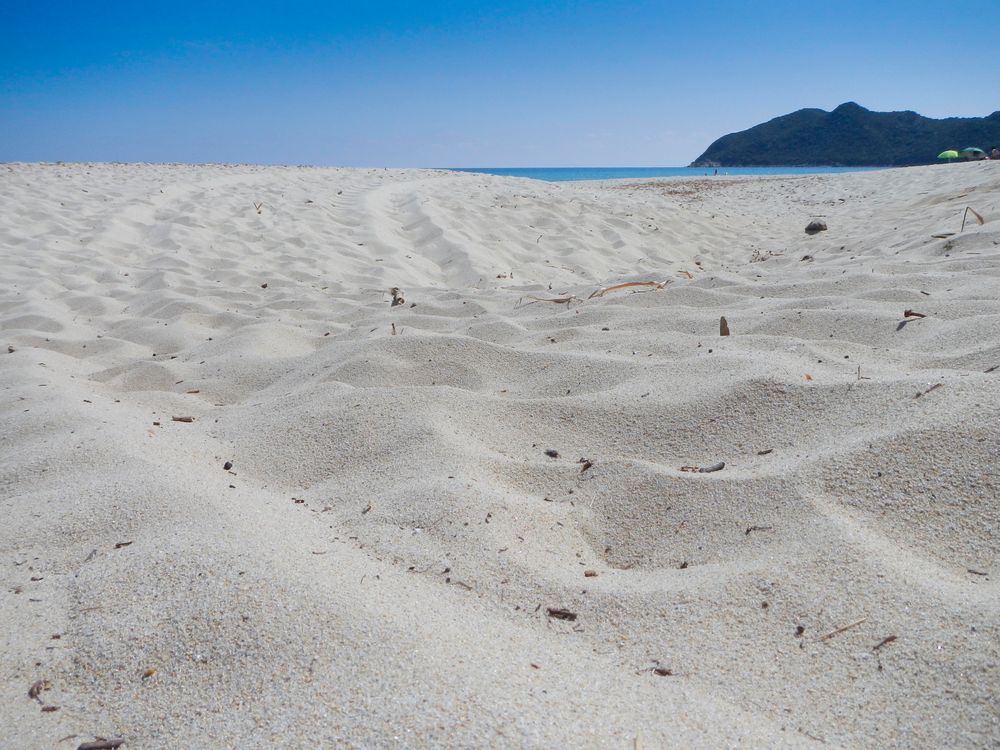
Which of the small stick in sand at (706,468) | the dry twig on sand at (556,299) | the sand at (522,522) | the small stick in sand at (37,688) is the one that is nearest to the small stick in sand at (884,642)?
the sand at (522,522)

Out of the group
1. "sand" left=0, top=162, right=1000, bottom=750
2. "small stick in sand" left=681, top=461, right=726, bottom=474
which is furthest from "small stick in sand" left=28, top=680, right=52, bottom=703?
"small stick in sand" left=681, top=461, right=726, bottom=474

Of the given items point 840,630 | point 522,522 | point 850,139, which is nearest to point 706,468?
point 522,522

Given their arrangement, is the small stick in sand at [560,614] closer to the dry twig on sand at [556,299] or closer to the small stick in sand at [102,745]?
the small stick in sand at [102,745]

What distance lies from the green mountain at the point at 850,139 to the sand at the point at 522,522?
48856 millimetres

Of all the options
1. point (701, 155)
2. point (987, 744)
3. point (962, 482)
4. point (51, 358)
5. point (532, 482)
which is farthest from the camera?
point (701, 155)

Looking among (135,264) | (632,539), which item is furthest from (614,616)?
(135,264)

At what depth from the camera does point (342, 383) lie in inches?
94.7

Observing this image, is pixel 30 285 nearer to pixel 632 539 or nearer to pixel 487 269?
pixel 487 269

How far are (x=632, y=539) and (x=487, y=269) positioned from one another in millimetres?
3683

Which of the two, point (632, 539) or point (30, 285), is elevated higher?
point (30, 285)

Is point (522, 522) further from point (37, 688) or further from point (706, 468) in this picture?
point (37, 688)

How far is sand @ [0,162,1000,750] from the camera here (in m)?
0.98

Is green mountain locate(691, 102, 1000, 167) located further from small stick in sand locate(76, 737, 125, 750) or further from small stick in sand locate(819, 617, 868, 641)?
small stick in sand locate(76, 737, 125, 750)

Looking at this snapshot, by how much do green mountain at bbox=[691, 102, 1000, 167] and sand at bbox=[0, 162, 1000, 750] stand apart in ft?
160
